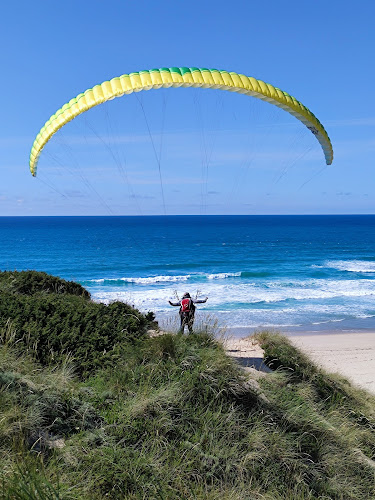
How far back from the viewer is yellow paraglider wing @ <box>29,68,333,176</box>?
7898 millimetres

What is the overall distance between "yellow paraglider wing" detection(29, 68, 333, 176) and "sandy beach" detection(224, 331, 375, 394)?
18.6ft

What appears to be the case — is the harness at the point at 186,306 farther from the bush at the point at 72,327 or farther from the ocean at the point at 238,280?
the ocean at the point at 238,280

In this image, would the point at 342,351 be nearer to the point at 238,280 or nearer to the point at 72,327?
the point at 72,327

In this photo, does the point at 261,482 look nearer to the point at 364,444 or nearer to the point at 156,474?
the point at 156,474

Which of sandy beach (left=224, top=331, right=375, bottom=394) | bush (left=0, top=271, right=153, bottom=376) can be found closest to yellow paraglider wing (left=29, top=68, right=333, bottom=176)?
Result: bush (left=0, top=271, right=153, bottom=376)

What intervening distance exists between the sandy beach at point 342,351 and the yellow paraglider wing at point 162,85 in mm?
5672

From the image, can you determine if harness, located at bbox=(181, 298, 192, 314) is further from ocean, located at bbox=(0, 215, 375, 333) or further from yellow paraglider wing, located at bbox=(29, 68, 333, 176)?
yellow paraglider wing, located at bbox=(29, 68, 333, 176)

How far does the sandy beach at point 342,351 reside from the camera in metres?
11.4

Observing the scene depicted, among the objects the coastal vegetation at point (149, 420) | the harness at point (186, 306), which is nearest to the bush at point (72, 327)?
the coastal vegetation at point (149, 420)

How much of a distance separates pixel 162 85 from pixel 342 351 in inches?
524

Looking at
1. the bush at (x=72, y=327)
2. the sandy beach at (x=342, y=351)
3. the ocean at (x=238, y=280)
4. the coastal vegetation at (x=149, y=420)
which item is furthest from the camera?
the ocean at (x=238, y=280)

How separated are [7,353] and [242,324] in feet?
54.3

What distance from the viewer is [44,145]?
889 cm

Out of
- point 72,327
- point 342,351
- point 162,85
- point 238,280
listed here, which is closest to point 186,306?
point 72,327
